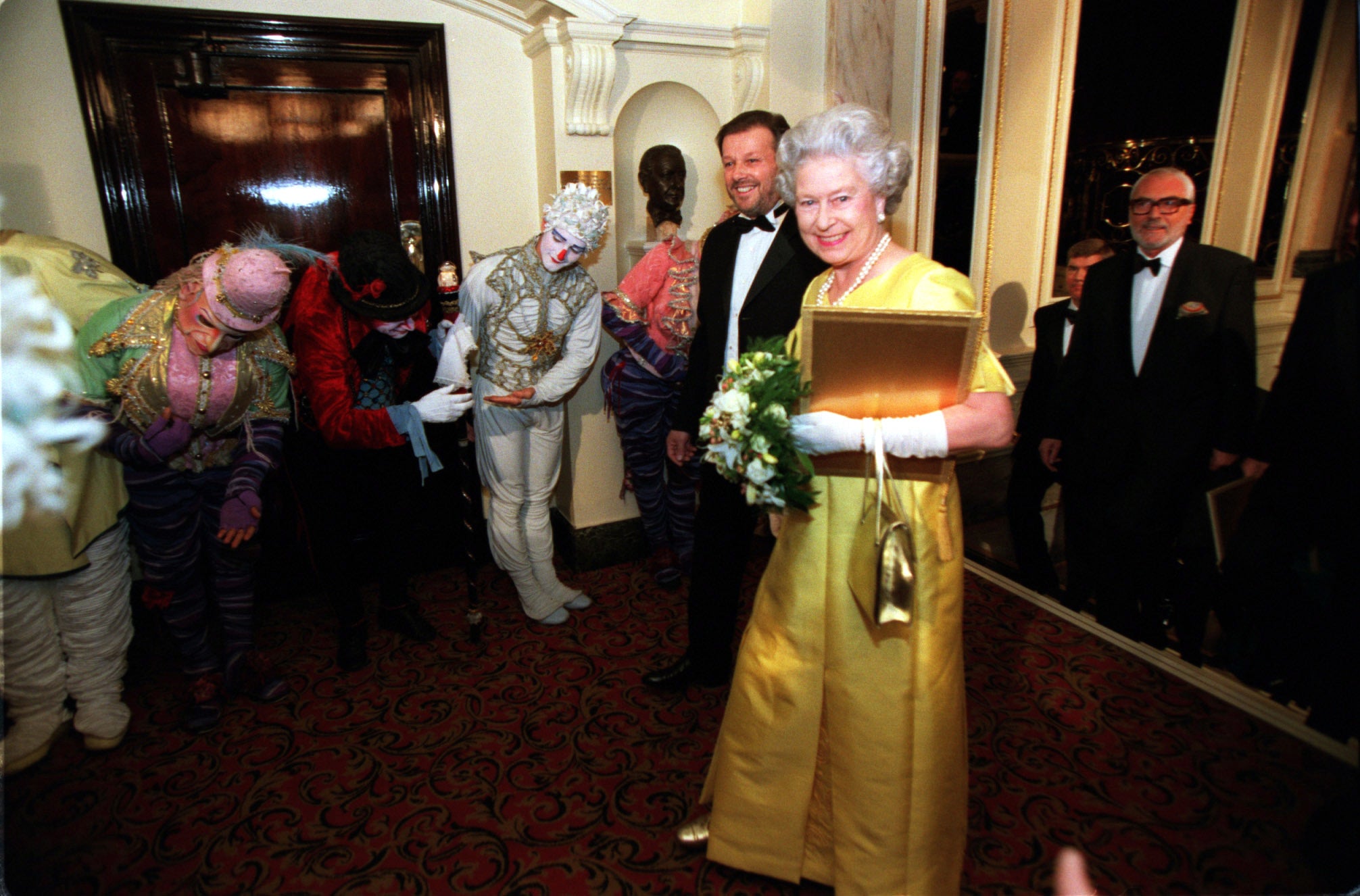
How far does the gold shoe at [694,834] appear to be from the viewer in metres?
1.92

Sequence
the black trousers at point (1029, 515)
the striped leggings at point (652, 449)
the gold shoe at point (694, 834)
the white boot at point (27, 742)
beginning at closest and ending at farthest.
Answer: the white boot at point (27, 742), the gold shoe at point (694, 834), the black trousers at point (1029, 515), the striped leggings at point (652, 449)

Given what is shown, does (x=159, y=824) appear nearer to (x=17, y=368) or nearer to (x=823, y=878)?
(x=17, y=368)

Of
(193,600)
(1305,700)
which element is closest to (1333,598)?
(1305,700)

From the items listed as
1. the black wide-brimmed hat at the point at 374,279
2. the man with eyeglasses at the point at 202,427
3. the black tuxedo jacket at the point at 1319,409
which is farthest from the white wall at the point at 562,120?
the black tuxedo jacket at the point at 1319,409

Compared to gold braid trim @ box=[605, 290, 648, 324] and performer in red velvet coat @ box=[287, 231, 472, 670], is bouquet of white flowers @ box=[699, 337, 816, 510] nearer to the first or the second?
performer in red velvet coat @ box=[287, 231, 472, 670]

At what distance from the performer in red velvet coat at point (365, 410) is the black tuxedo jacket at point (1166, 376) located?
205 centimetres

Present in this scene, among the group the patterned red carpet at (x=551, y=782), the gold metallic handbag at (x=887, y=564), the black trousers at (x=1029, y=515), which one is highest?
the gold metallic handbag at (x=887, y=564)

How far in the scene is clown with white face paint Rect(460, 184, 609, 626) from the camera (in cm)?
277

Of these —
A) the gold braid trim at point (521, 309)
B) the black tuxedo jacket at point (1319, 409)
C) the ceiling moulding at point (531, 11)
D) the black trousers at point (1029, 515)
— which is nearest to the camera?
the black tuxedo jacket at point (1319, 409)

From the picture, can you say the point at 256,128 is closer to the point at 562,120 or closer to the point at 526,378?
the point at 562,120

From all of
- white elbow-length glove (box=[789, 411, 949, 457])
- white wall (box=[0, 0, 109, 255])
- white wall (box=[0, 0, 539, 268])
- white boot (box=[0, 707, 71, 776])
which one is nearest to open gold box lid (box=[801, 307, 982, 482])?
white elbow-length glove (box=[789, 411, 949, 457])

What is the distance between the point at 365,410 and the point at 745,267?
1.42 m

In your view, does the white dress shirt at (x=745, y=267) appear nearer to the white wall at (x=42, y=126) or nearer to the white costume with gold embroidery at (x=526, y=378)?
the white costume with gold embroidery at (x=526, y=378)

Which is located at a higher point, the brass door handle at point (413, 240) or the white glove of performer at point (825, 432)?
the brass door handle at point (413, 240)
